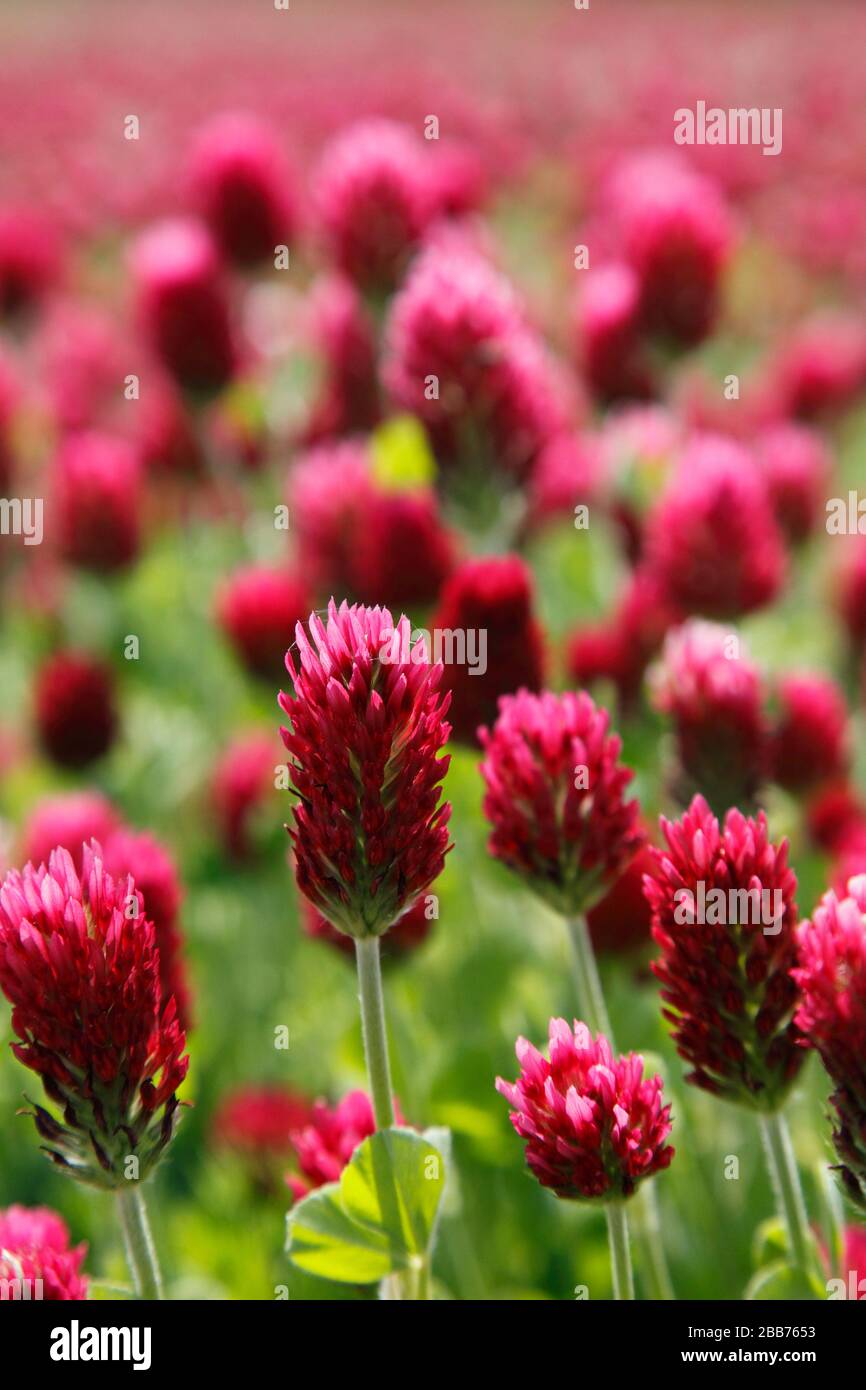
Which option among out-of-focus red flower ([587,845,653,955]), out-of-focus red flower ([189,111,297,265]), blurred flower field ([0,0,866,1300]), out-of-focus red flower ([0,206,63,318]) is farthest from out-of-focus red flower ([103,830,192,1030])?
out-of-focus red flower ([0,206,63,318])

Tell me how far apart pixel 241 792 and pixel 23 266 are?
5.26 feet

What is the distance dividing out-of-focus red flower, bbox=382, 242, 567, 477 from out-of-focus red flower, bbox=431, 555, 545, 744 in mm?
316

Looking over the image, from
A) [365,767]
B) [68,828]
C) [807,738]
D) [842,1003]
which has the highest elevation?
[807,738]

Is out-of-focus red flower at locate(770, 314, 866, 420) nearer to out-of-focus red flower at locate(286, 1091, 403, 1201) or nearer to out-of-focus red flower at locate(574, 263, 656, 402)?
out-of-focus red flower at locate(574, 263, 656, 402)

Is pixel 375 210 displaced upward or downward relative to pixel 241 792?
upward

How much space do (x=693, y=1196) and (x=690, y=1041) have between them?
0.62m

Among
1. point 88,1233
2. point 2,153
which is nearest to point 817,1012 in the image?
point 88,1233

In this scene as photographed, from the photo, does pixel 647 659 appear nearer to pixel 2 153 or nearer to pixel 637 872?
pixel 637 872

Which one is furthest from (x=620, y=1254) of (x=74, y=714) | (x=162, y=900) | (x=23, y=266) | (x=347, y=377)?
(x=23, y=266)

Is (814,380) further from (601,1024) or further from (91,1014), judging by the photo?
(91,1014)

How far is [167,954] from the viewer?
1.31 metres

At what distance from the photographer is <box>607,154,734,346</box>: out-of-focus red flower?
7.29 feet

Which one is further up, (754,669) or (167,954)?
(754,669)

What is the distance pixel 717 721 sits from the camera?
1.38 meters
